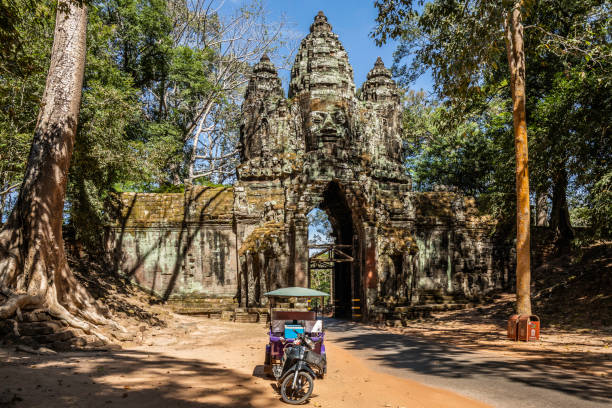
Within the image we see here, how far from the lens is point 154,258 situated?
17703mm

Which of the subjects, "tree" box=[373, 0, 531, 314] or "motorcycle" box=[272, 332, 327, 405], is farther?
"tree" box=[373, 0, 531, 314]

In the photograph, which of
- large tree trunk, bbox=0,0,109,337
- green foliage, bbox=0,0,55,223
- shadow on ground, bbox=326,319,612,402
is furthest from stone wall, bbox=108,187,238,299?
shadow on ground, bbox=326,319,612,402

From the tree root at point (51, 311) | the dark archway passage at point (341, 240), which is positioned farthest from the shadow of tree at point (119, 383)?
the dark archway passage at point (341, 240)

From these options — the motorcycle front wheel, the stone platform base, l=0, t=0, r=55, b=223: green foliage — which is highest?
l=0, t=0, r=55, b=223: green foliage

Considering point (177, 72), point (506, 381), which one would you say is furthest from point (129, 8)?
point (506, 381)

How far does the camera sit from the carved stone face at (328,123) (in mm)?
18156

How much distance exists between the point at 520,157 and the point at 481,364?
656cm

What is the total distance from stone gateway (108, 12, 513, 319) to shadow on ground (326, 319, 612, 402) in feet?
17.7

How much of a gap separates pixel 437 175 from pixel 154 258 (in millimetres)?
17951

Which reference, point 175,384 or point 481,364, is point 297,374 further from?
point 481,364

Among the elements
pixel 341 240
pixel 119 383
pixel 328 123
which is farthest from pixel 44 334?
pixel 341 240

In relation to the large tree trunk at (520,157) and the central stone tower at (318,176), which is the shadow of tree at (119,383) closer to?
the large tree trunk at (520,157)

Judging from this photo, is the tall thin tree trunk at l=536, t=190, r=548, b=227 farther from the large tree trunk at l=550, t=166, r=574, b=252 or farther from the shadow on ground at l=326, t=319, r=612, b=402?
the shadow on ground at l=326, t=319, r=612, b=402

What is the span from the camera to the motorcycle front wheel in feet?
19.8
